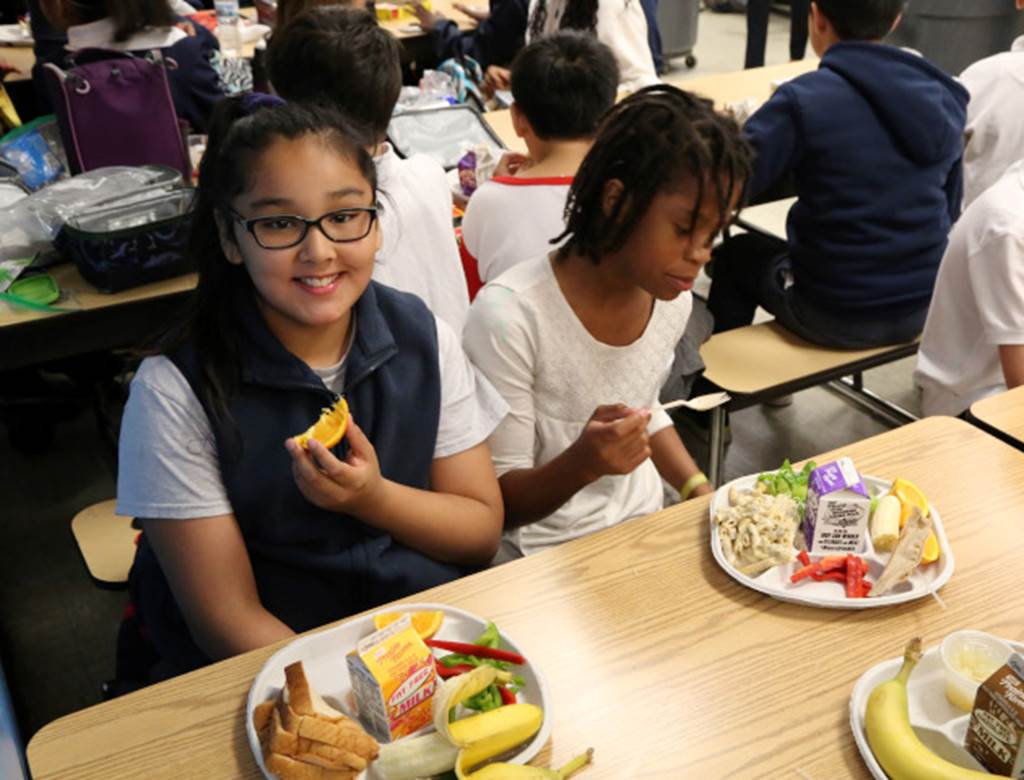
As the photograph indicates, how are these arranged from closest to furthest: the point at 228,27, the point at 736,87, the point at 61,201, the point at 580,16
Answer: the point at 61,201 → the point at 580,16 → the point at 736,87 → the point at 228,27

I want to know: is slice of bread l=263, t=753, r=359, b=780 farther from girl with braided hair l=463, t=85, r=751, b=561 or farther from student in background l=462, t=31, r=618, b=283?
student in background l=462, t=31, r=618, b=283

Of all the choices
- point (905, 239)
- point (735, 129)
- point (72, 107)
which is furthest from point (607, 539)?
point (72, 107)

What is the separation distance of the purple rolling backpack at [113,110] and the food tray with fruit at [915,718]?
208cm

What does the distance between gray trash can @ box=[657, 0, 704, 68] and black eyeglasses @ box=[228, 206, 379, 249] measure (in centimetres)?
566

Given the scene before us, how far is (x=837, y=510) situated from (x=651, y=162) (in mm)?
592

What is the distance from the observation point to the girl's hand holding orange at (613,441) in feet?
4.61

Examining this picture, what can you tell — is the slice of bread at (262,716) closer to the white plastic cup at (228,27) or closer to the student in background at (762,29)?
the white plastic cup at (228,27)

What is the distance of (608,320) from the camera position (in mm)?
1702

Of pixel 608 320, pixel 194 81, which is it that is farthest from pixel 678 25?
pixel 608 320

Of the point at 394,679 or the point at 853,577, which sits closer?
the point at 394,679

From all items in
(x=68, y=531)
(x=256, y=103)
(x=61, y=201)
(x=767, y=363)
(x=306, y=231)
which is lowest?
(x=68, y=531)

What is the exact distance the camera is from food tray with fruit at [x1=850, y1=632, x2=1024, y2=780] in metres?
1.03

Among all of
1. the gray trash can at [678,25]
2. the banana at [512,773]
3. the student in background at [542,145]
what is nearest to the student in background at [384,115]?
the student in background at [542,145]

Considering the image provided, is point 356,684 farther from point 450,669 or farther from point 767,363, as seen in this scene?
point 767,363
